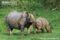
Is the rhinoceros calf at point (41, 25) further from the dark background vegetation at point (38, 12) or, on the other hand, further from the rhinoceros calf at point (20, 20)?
the rhinoceros calf at point (20, 20)

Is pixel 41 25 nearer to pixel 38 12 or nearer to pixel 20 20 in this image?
pixel 20 20

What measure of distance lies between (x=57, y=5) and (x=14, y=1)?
10.2 ft

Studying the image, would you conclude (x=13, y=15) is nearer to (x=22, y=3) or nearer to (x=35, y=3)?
(x=22, y=3)

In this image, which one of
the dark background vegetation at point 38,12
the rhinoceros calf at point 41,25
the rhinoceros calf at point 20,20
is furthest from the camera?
the rhinoceros calf at point 41,25

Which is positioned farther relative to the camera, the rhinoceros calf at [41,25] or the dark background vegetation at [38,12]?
the rhinoceros calf at [41,25]

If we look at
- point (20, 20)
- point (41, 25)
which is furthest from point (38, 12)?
point (20, 20)

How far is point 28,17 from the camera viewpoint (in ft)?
38.4

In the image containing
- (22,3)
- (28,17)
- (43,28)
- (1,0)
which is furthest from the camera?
(1,0)

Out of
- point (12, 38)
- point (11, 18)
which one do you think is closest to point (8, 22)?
point (11, 18)

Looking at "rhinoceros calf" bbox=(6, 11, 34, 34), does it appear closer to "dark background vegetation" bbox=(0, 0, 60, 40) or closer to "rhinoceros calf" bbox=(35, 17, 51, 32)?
"dark background vegetation" bbox=(0, 0, 60, 40)

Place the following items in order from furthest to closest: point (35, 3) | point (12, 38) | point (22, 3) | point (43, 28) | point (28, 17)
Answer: point (35, 3), point (22, 3), point (43, 28), point (28, 17), point (12, 38)

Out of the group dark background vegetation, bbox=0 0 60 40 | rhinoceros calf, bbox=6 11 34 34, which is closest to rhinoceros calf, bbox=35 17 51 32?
dark background vegetation, bbox=0 0 60 40

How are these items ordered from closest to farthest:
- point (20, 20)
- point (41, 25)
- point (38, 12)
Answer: point (20, 20), point (41, 25), point (38, 12)

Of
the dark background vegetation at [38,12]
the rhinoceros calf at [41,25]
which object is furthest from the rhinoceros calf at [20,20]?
the rhinoceros calf at [41,25]
